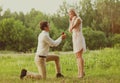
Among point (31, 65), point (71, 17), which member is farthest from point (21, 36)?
point (71, 17)

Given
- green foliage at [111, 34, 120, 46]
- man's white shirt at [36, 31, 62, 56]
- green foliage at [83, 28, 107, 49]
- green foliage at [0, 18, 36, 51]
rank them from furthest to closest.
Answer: green foliage at [111, 34, 120, 46]
green foliage at [83, 28, 107, 49]
green foliage at [0, 18, 36, 51]
man's white shirt at [36, 31, 62, 56]


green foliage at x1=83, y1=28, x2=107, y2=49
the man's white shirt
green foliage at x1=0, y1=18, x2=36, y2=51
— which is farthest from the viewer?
green foliage at x1=83, y1=28, x2=107, y2=49

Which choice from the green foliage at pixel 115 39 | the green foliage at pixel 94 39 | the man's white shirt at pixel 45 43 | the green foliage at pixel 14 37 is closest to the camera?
the man's white shirt at pixel 45 43

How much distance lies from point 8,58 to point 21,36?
1052 centimetres

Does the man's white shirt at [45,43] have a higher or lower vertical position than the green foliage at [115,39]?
higher

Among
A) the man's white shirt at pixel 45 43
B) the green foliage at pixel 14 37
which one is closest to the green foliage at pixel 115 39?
the green foliage at pixel 14 37

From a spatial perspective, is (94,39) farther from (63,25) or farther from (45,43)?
(45,43)

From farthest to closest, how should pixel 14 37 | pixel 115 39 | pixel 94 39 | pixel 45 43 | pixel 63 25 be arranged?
pixel 63 25 < pixel 115 39 < pixel 94 39 < pixel 14 37 < pixel 45 43

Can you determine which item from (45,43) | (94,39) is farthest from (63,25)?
(45,43)

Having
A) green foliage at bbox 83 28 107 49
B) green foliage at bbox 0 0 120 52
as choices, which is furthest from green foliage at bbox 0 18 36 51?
green foliage at bbox 83 28 107 49

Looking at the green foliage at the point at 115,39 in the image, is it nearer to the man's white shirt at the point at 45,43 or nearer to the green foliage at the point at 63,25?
the green foliage at the point at 63,25

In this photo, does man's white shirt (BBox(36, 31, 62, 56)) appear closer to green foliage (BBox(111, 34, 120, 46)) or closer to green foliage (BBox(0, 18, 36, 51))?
green foliage (BBox(0, 18, 36, 51))

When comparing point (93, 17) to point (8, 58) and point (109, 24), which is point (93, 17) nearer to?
point (109, 24)

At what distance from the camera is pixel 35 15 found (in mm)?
31297
